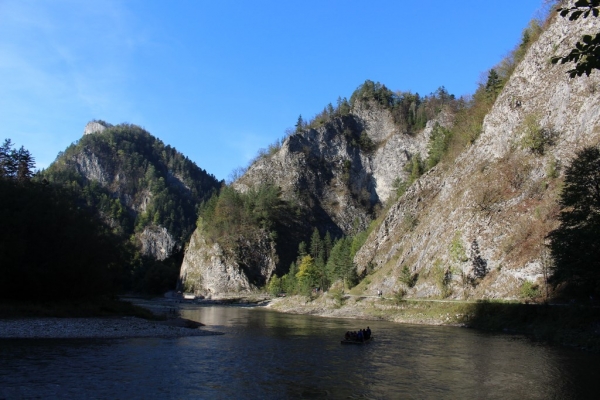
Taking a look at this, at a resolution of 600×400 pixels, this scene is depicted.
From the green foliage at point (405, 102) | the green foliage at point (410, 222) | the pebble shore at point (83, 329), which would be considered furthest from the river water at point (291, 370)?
the green foliage at point (405, 102)

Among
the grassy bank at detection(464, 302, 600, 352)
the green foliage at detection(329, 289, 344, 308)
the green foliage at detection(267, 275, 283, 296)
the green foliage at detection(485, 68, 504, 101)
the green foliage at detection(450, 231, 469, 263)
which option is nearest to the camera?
the grassy bank at detection(464, 302, 600, 352)

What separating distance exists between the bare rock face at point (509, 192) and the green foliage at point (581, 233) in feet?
35.8

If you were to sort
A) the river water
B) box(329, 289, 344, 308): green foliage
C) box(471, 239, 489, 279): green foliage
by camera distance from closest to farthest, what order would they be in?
the river water < box(471, 239, 489, 279): green foliage < box(329, 289, 344, 308): green foliage

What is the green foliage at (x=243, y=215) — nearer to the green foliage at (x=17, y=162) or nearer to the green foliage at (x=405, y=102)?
the green foliage at (x=405, y=102)

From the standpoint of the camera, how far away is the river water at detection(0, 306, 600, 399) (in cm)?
2112

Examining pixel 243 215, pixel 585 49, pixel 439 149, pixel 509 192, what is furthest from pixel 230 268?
pixel 585 49

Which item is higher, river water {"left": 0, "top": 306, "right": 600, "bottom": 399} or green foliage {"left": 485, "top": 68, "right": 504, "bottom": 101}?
green foliage {"left": 485, "top": 68, "right": 504, "bottom": 101}

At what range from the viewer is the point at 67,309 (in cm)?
4725

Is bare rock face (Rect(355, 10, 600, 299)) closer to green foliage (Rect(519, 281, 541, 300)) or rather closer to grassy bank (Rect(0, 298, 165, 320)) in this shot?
green foliage (Rect(519, 281, 541, 300))

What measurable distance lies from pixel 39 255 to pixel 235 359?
1299 inches

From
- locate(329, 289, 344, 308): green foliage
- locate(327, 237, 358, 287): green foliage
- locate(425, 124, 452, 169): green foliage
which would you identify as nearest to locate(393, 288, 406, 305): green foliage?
locate(329, 289, 344, 308): green foliage

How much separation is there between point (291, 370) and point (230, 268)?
124 m

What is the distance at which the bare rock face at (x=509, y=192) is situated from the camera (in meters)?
57.0

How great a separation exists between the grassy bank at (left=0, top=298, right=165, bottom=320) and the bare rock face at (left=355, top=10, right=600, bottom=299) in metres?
43.7
